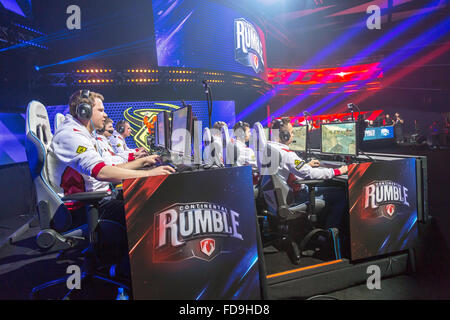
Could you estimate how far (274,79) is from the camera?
14.4 meters

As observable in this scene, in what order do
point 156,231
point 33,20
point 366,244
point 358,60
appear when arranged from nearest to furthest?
point 156,231 < point 366,244 < point 33,20 < point 358,60

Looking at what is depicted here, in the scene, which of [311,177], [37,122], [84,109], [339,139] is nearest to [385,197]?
[311,177]

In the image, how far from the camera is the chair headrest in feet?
5.63

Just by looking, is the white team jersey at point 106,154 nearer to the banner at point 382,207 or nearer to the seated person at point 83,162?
the seated person at point 83,162

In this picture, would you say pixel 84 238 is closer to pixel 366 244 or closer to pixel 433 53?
pixel 366 244

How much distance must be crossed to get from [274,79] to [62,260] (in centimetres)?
1392

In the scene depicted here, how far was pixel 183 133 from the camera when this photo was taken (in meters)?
2.03

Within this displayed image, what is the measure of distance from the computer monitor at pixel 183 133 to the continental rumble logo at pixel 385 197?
1428 mm

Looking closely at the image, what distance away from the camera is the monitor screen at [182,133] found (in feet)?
6.40

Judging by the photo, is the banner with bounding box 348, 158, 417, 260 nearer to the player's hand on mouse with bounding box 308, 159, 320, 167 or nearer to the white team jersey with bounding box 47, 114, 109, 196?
the player's hand on mouse with bounding box 308, 159, 320, 167

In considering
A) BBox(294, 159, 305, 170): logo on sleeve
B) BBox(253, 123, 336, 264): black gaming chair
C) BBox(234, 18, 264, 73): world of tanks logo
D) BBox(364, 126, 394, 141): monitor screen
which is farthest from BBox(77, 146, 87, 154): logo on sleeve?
BBox(364, 126, 394, 141): monitor screen

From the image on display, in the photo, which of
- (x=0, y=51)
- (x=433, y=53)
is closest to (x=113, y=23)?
(x=0, y=51)

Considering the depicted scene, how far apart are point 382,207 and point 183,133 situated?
169cm

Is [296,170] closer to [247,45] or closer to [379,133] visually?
[247,45]
